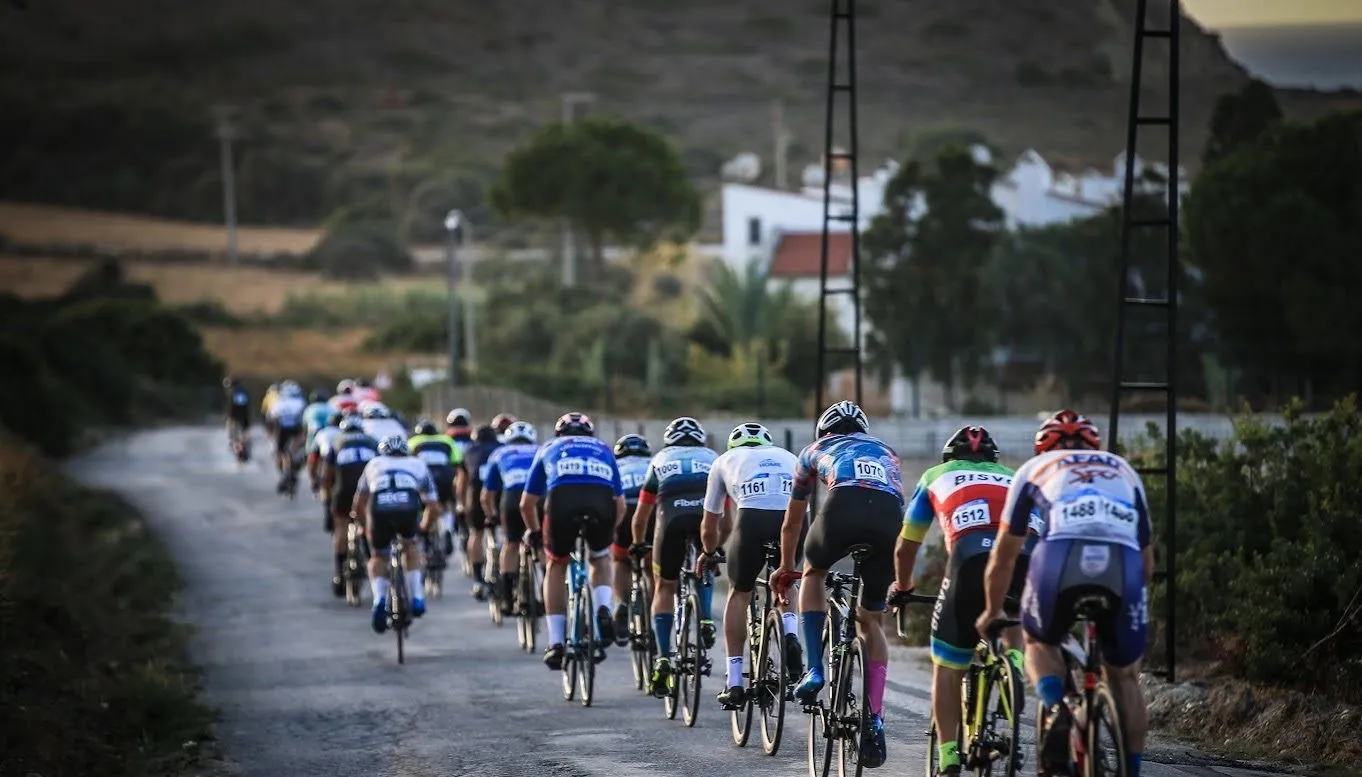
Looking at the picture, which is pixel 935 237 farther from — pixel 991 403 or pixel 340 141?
pixel 340 141

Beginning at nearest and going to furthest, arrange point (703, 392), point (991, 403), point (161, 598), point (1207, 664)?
point (1207, 664) < point (161, 598) < point (991, 403) < point (703, 392)

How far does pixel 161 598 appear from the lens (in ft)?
91.8

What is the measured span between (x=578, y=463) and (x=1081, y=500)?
7.45 metres

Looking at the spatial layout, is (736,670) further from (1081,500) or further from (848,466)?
(1081,500)

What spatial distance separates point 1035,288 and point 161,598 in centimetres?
4597

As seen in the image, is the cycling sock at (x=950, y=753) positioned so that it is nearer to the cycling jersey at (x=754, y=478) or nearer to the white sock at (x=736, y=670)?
the cycling jersey at (x=754, y=478)

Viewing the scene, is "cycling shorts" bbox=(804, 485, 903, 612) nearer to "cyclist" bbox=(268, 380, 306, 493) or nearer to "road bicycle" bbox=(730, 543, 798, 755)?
"road bicycle" bbox=(730, 543, 798, 755)

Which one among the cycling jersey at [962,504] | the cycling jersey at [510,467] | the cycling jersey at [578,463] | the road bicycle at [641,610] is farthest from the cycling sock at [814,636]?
the cycling jersey at [510,467]

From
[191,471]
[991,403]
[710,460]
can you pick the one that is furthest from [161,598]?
[991,403]

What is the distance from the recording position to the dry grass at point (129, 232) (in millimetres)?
149625

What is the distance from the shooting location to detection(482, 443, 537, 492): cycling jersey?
62.7 ft

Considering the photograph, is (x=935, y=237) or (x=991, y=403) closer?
(x=991, y=403)

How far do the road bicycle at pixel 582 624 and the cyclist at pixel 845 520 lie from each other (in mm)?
4186

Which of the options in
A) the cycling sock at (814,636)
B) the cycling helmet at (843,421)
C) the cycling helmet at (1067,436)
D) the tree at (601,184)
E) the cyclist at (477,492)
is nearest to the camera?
the cycling helmet at (1067,436)
